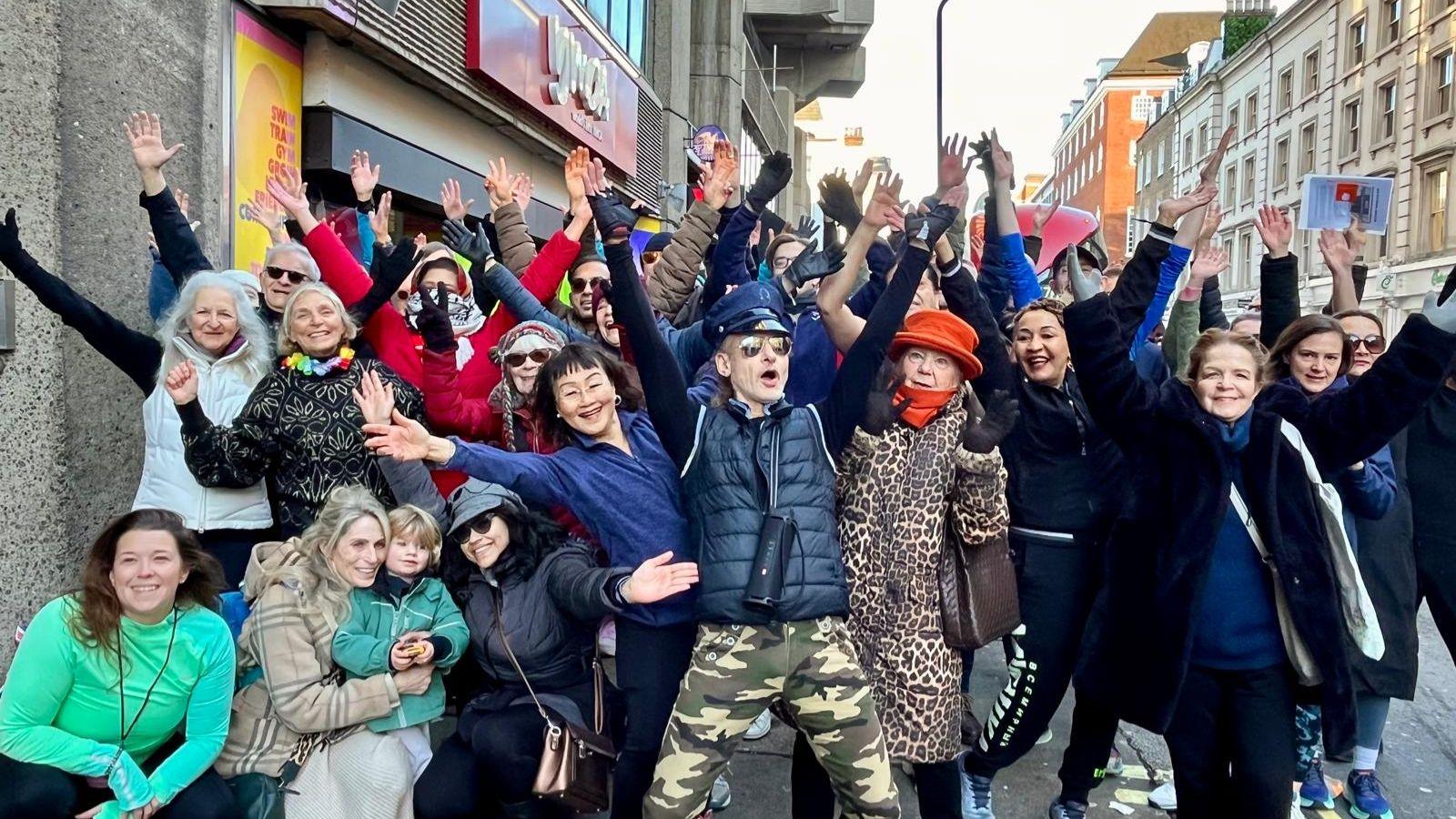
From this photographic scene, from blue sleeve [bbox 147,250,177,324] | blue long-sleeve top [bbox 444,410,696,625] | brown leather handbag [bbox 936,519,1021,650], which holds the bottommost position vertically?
brown leather handbag [bbox 936,519,1021,650]

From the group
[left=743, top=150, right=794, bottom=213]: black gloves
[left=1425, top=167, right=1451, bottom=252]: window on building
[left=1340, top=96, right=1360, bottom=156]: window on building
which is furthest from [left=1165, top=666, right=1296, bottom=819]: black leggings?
[left=1340, top=96, right=1360, bottom=156]: window on building

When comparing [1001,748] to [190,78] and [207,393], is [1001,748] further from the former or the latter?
[190,78]

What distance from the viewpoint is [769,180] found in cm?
403

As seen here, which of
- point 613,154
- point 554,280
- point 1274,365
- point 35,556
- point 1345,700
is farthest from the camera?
point 613,154

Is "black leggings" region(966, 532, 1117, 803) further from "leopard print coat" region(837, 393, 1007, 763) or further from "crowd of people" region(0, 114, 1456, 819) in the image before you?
"leopard print coat" region(837, 393, 1007, 763)

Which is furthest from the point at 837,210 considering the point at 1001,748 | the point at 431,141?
the point at 431,141

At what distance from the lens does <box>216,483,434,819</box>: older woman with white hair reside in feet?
10.3

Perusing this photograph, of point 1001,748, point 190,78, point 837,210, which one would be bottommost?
point 1001,748

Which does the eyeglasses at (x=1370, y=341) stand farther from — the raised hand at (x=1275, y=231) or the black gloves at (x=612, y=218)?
the black gloves at (x=612, y=218)

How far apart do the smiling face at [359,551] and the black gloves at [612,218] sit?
1.26m

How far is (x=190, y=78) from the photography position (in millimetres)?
4992

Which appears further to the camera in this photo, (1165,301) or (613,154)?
(613,154)

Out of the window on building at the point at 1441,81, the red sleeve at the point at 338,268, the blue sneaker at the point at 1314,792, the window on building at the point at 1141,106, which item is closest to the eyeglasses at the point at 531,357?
the red sleeve at the point at 338,268

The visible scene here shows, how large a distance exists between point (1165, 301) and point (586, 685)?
291cm
